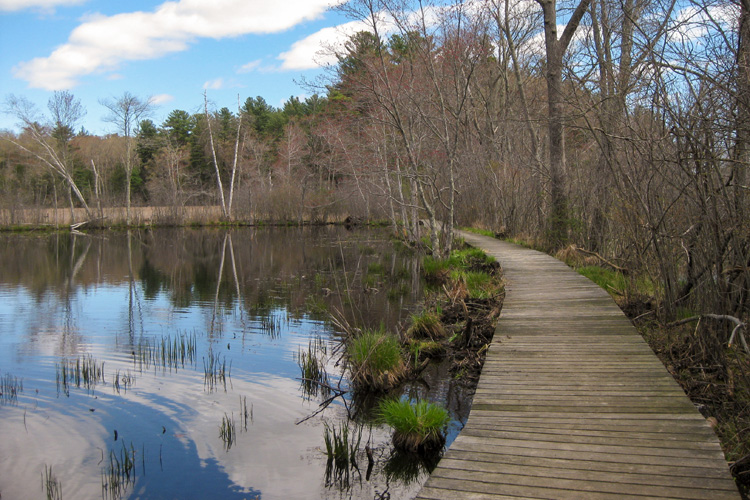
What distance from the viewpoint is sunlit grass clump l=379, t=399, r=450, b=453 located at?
4.98m

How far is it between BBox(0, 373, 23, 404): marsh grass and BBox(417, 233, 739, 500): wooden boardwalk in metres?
5.73

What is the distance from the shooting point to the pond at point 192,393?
4.77 m

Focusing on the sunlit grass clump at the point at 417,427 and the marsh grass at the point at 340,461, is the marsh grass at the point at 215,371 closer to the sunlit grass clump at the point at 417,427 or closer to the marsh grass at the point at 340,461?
the marsh grass at the point at 340,461

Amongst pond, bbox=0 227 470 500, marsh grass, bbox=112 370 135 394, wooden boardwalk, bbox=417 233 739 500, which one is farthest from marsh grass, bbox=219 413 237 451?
wooden boardwalk, bbox=417 233 739 500

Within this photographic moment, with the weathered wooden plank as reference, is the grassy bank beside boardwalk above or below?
above

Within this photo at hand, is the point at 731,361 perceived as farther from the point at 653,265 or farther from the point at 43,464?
the point at 43,464

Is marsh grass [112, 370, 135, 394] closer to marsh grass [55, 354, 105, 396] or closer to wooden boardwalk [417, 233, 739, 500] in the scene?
marsh grass [55, 354, 105, 396]

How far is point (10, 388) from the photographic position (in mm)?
7004

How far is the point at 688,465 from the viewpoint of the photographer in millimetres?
3096

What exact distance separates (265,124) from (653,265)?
5255 centimetres

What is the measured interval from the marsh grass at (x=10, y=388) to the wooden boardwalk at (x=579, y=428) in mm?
5731

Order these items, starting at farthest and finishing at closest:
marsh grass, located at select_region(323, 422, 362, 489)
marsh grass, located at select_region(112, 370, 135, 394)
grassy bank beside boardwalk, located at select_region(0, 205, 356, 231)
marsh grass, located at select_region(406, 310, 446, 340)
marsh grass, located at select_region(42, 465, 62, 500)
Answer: grassy bank beside boardwalk, located at select_region(0, 205, 356, 231), marsh grass, located at select_region(406, 310, 446, 340), marsh grass, located at select_region(112, 370, 135, 394), marsh grass, located at select_region(323, 422, 362, 489), marsh grass, located at select_region(42, 465, 62, 500)

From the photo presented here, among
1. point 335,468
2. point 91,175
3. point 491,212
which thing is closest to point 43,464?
point 335,468

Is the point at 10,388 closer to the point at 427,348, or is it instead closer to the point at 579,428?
the point at 427,348
